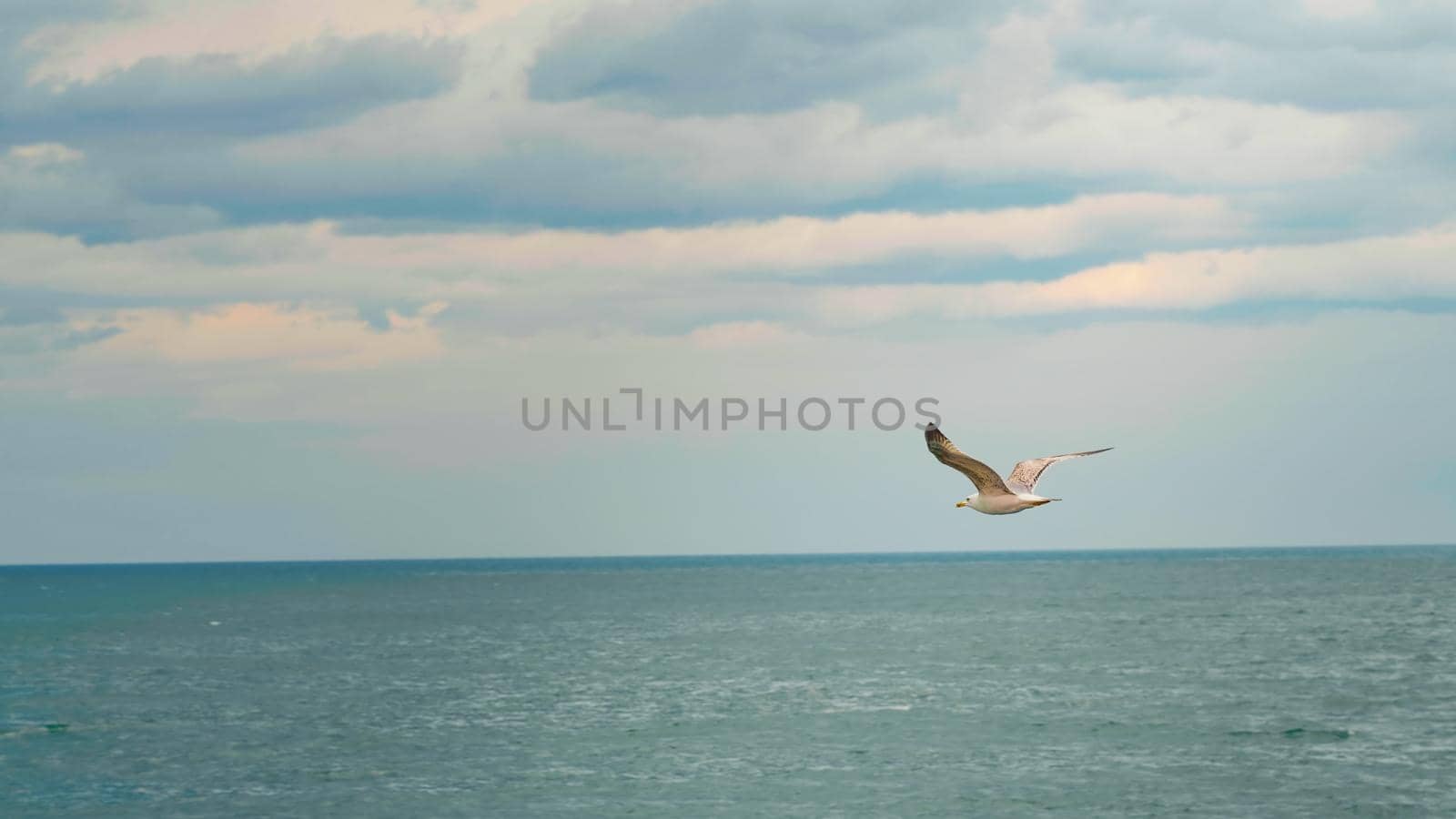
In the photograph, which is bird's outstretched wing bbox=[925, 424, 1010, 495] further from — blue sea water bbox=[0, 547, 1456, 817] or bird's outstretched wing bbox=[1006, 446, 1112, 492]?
blue sea water bbox=[0, 547, 1456, 817]

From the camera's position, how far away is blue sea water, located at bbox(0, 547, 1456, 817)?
59.1 m

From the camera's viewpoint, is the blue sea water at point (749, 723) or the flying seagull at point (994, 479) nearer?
the flying seagull at point (994, 479)

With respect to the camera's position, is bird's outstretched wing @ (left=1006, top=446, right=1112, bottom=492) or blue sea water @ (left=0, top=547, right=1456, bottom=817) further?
blue sea water @ (left=0, top=547, right=1456, bottom=817)

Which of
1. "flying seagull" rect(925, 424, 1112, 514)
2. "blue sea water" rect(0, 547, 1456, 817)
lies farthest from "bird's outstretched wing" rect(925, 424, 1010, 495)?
"blue sea water" rect(0, 547, 1456, 817)

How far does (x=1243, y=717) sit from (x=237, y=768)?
166ft

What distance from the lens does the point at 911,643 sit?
413 ft

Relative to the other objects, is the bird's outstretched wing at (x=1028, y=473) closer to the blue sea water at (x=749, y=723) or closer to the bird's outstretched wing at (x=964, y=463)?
the bird's outstretched wing at (x=964, y=463)

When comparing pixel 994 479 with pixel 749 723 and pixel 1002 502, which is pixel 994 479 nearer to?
pixel 1002 502

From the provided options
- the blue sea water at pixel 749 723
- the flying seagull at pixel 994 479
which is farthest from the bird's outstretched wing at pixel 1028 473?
the blue sea water at pixel 749 723

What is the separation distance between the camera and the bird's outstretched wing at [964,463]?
25.1 m

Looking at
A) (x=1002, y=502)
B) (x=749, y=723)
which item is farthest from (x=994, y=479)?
(x=749, y=723)

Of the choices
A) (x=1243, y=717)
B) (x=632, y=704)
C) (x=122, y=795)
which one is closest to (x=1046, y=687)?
(x=1243, y=717)

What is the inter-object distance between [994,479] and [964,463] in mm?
1253

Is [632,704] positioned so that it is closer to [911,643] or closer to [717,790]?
[717,790]
